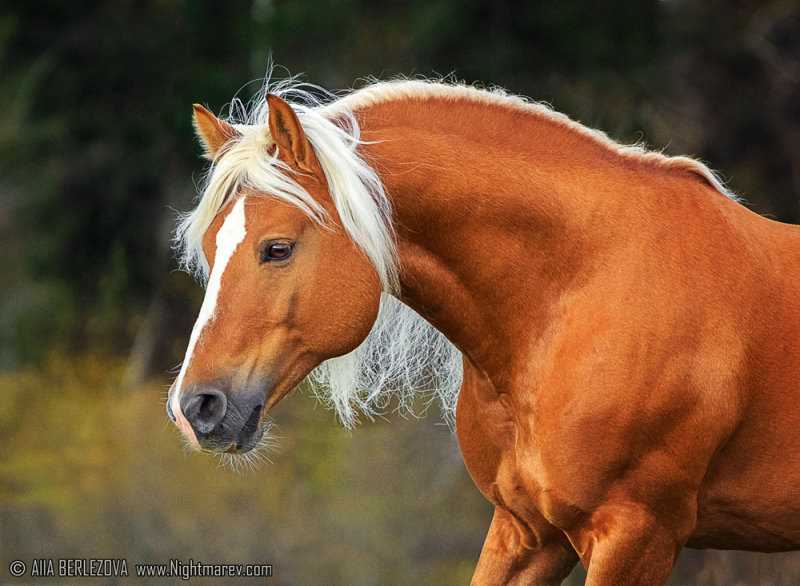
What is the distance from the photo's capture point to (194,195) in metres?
8.39

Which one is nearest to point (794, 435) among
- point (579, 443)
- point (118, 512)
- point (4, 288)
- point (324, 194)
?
point (579, 443)

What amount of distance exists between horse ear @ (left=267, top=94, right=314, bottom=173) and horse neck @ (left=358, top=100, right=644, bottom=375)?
19cm

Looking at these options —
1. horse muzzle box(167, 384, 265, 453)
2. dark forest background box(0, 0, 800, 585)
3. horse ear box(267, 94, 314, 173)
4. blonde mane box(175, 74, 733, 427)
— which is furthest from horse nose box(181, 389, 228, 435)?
dark forest background box(0, 0, 800, 585)

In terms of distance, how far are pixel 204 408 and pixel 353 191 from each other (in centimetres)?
67

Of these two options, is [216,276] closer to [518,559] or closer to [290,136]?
[290,136]

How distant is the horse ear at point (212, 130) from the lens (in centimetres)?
315

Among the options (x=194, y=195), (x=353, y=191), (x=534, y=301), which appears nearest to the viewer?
(x=353, y=191)

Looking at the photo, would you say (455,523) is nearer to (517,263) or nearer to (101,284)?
(101,284)

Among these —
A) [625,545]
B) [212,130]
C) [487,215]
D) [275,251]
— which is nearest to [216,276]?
[275,251]

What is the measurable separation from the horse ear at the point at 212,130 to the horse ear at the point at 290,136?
0.21 meters

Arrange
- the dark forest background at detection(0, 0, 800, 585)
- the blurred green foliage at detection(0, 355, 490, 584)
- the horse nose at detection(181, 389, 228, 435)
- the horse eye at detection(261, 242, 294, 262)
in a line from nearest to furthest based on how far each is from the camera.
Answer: the horse nose at detection(181, 389, 228, 435) < the horse eye at detection(261, 242, 294, 262) < the dark forest background at detection(0, 0, 800, 585) < the blurred green foliage at detection(0, 355, 490, 584)

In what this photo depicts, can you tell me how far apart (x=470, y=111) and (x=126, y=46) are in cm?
581

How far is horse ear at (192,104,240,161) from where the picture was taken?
315cm

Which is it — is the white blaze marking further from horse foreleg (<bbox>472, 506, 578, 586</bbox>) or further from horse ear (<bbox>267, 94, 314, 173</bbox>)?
horse foreleg (<bbox>472, 506, 578, 586</bbox>)
